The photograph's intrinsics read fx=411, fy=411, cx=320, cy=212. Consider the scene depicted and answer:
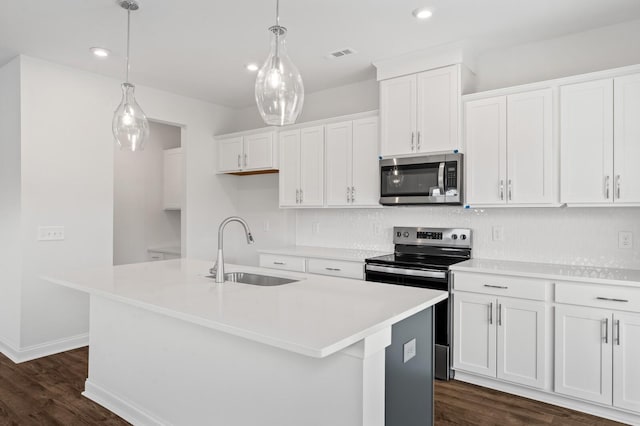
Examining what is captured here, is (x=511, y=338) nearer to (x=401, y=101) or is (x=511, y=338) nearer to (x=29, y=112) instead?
(x=401, y=101)

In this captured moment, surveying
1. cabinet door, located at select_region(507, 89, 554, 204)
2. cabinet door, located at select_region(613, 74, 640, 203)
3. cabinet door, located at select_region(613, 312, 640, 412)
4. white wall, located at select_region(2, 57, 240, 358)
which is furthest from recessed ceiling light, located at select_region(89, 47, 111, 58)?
cabinet door, located at select_region(613, 312, 640, 412)

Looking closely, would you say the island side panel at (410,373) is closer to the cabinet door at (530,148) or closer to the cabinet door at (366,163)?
the cabinet door at (530,148)

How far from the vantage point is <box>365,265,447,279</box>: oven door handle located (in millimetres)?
3090

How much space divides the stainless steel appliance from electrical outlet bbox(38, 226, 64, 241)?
2784mm

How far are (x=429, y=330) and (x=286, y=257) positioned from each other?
219 centimetres

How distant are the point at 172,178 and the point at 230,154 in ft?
4.19

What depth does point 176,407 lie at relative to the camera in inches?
88.4

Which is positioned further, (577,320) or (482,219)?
(482,219)

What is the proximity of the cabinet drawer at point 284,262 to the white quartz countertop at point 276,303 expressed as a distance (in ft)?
4.42

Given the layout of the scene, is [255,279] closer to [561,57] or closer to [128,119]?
[128,119]

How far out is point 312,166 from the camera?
4.26 meters

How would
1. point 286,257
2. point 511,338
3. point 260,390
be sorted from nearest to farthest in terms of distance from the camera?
point 260,390
point 511,338
point 286,257

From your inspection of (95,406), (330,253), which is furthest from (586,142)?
(95,406)

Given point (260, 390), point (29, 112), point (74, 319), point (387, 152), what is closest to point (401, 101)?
point (387, 152)
